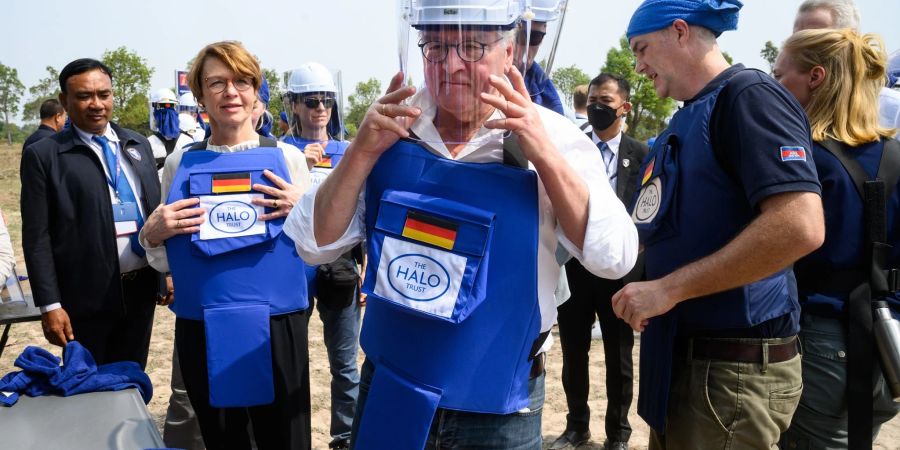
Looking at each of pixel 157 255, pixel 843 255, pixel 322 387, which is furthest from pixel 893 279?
pixel 322 387

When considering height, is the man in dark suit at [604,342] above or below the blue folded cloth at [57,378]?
below

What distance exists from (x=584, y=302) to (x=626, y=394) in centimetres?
56

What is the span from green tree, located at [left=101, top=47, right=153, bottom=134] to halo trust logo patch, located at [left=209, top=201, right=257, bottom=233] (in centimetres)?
3235

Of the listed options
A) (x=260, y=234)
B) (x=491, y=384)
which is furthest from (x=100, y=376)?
(x=491, y=384)

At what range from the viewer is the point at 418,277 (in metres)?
1.46

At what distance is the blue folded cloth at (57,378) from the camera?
1.88m

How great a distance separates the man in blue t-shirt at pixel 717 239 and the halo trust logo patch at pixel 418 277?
1.94 feet

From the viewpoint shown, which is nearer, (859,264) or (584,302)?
(859,264)

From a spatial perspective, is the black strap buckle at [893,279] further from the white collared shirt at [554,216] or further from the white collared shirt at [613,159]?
the white collared shirt at [613,159]

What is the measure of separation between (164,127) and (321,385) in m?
3.64

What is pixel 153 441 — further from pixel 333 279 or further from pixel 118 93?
pixel 118 93

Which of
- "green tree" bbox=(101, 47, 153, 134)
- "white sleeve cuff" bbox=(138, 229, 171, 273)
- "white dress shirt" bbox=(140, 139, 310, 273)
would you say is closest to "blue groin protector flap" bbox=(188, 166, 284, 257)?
"white dress shirt" bbox=(140, 139, 310, 273)

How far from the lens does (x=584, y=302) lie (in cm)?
381

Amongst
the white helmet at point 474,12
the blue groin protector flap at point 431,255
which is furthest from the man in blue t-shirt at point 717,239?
the white helmet at point 474,12
